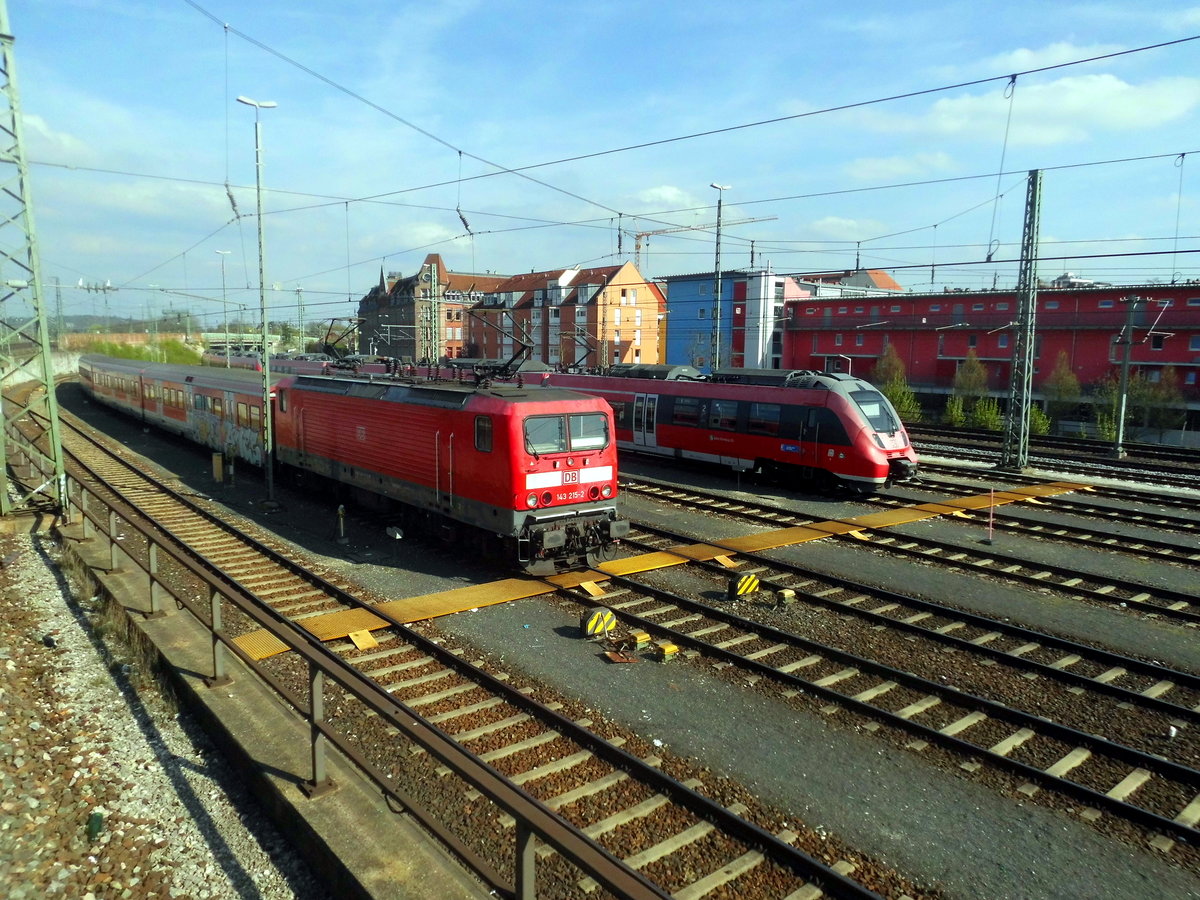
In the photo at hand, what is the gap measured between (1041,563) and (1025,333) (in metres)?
11.4

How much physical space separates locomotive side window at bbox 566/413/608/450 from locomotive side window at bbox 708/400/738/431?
8551 mm

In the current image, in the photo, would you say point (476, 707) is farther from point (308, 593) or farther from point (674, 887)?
point (308, 593)

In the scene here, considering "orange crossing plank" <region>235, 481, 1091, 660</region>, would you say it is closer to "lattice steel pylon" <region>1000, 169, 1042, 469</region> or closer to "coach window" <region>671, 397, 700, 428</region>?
"lattice steel pylon" <region>1000, 169, 1042, 469</region>

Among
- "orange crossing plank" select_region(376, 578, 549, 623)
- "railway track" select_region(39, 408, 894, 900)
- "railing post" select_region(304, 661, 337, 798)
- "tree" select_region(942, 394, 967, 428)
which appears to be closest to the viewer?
"railway track" select_region(39, 408, 894, 900)

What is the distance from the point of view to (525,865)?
3699mm

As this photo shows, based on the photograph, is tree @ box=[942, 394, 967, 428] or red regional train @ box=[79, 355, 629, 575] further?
tree @ box=[942, 394, 967, 428]

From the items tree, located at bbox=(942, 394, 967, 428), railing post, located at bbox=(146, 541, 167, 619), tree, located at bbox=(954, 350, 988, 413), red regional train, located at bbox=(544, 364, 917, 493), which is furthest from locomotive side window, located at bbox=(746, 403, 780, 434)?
tree, located at bbox=(954, 350, 988, 413)

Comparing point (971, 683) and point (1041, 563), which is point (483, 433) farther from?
point (1041, 563)

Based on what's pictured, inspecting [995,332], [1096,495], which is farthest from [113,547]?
[995,332]

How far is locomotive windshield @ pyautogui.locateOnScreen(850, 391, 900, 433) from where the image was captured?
61.2 ft

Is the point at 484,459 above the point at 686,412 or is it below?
below

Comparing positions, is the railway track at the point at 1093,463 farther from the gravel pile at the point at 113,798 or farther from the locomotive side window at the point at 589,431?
the gravel pile at the point at 113,798

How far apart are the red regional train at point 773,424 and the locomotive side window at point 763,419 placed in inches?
1.0

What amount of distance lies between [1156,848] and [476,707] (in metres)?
5.80
